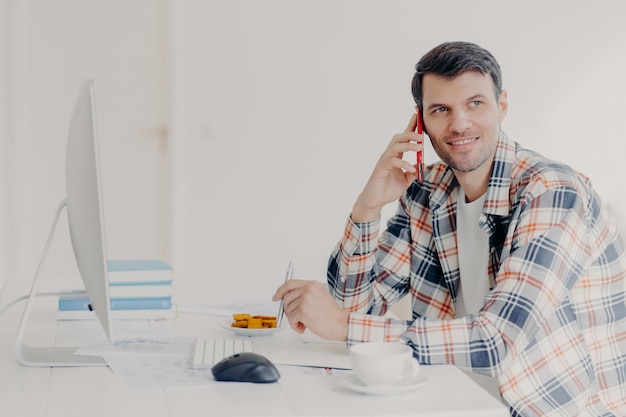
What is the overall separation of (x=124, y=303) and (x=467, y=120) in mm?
783

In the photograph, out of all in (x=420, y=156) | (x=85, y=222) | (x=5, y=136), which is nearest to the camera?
(x=85, y=222)

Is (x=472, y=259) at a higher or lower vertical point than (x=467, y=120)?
lower

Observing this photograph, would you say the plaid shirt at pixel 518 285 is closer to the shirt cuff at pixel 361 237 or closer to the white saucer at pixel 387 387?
the shirt cuff at pixel 361 237

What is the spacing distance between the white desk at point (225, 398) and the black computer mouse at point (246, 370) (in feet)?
0.03

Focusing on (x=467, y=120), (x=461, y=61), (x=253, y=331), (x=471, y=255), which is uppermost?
(x=461, y=61)

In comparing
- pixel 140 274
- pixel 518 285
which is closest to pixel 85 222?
pixel 140 274

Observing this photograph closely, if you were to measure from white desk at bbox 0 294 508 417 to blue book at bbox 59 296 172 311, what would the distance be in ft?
1.27

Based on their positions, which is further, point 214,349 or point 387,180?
point 387,180

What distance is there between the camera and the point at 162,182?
368 cm

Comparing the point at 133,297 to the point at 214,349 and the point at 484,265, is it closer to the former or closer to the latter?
the point at 214,349

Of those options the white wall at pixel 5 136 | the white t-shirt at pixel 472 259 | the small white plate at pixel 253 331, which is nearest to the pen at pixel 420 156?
the white t-shirt at pixel 472 259

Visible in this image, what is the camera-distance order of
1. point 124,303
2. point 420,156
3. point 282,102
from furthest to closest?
point 282,102 → point 420,156 → point 124,303

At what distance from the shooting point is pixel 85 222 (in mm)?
1222

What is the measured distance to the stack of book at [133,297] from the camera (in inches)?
64.9
